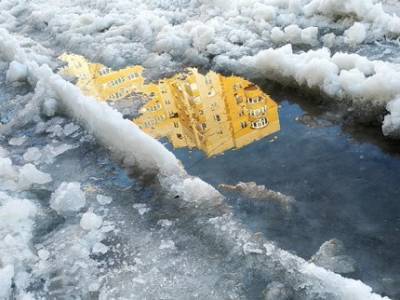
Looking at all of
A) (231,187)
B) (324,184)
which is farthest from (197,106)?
(324,184)

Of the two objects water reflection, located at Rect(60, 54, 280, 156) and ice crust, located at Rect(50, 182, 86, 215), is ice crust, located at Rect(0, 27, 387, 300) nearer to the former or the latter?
ice crust, located at Rect(50, 182, 86, 215)

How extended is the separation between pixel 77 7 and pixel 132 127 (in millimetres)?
5593

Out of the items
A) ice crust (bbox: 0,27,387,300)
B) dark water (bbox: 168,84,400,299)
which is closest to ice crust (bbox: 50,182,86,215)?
ice crust (bbox: 0,27,387,300)

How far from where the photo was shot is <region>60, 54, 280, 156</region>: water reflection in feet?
15.7

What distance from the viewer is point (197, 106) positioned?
5.36 m

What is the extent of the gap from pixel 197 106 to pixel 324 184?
1847 mm

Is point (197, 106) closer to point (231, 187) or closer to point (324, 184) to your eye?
point (231, 187)

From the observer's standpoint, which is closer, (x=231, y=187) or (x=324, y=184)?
(x=324, y=184)

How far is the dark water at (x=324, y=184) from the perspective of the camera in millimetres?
3385

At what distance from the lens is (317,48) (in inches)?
243

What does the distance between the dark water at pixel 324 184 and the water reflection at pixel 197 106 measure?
176 millimetres

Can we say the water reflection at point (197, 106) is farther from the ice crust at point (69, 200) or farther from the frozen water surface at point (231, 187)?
the ice crust at point (69, 200)

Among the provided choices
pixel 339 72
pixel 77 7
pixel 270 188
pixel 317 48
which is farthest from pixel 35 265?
pixel 77 7

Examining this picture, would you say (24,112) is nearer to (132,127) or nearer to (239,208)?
(132,127)
